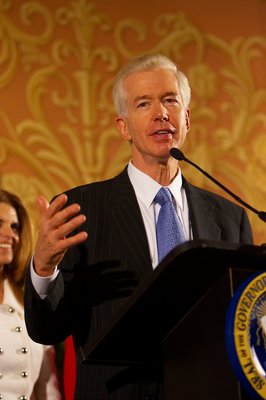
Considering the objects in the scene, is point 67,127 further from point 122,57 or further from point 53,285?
point 53,285

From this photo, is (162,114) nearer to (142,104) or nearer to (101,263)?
(142,104)

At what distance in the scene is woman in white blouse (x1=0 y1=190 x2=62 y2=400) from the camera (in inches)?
95.9

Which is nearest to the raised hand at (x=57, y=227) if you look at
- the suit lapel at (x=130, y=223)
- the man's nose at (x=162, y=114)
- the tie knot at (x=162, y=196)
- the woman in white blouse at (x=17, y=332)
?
the suit lapel at (x=130, y=223)

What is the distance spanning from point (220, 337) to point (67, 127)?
1.99 metres

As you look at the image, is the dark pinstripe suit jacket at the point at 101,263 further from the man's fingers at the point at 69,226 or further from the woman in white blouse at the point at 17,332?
the woman in white blouse at the point at 17,332

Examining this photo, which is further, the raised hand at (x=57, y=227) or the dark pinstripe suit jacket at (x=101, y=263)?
the dark pinstripe suit jacket at (x=101, y=263)

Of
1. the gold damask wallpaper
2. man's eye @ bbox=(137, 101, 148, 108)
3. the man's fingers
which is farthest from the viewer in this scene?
the gold damask wallpaper

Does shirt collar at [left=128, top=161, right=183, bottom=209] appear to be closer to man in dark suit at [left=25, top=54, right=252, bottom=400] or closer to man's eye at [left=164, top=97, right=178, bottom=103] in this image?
man in dark suit at [left=25, top=54, right=252, bottom=400]

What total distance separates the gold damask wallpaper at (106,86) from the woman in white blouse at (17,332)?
0.20m

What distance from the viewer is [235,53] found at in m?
3.29

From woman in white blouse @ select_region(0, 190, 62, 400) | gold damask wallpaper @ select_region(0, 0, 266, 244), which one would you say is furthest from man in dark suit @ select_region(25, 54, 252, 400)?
gold damask wallpaper @ select_region(0, 0, 266, 244)

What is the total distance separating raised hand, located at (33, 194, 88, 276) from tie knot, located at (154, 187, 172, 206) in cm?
44

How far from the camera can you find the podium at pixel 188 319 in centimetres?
110

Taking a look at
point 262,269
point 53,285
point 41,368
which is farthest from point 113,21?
point 262,269
